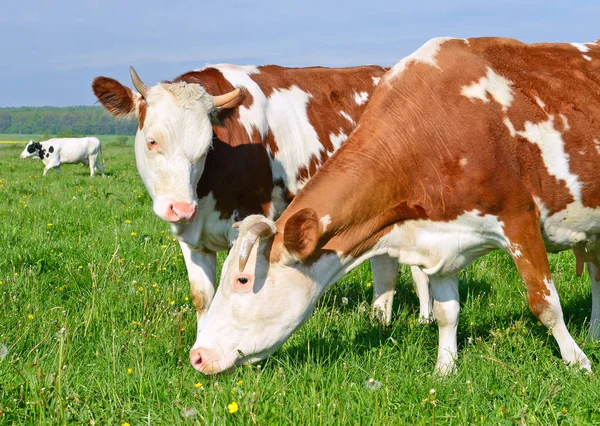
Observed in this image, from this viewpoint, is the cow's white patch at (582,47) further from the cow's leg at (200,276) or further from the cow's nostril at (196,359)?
the cow's nostril at (196,359)

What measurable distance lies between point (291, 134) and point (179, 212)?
4.91ft

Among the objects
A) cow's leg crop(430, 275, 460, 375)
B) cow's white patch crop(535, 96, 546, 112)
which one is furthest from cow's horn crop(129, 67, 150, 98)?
cow's white patch crop(535, 96, 546, 112)

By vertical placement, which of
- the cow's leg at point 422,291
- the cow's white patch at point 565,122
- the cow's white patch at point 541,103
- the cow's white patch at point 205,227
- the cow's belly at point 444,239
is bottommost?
the cow's leg at point 422,291

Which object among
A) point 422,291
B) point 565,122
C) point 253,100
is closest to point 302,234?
point 253,100

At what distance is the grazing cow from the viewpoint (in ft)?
13.6

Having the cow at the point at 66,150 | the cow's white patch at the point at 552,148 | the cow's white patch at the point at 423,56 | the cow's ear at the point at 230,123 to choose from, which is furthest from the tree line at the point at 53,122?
the cow's white patch at the point at 552,148

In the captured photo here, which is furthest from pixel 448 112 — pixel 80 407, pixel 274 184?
pixel 80 407

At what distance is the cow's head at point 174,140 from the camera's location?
15.0 feet

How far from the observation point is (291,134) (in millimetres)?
5652

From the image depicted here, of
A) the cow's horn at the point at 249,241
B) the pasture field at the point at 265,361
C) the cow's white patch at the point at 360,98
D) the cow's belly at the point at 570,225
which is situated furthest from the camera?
the cow's white patch at the point at 360,98

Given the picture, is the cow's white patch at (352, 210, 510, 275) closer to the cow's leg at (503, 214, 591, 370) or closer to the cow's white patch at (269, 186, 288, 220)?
the cow's leg at (503, 214, 591, 370)

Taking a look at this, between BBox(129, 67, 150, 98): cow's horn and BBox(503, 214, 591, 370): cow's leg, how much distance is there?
8.49 feet

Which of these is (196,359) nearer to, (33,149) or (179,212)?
(179,212)

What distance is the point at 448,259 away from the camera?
449 centimetres
